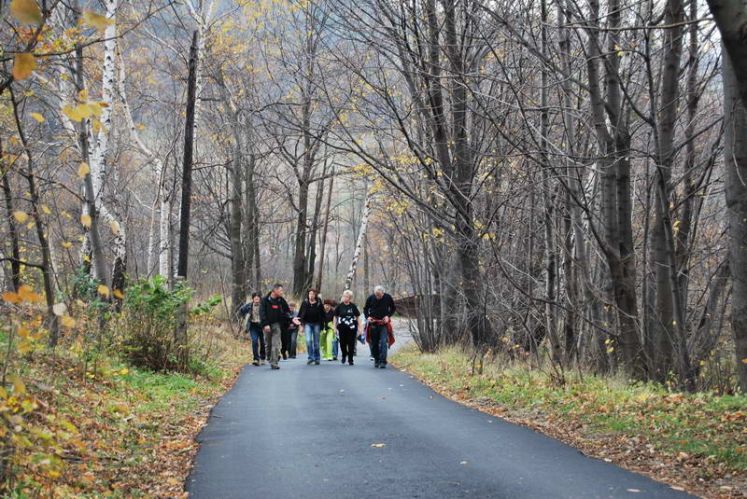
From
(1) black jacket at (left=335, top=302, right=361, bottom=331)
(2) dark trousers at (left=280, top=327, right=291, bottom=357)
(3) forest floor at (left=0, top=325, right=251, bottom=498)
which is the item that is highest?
(1) black jacket at (left=335, top=302, right=361, bottom=331)

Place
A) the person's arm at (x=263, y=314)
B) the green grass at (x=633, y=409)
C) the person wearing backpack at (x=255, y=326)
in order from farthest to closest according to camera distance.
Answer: the person wearing backpack at (x=255, y=326) < the person's arm at (x=263, y=314) < the green grass at (x=633, y=409)

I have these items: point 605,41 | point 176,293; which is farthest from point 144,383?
point 605,41

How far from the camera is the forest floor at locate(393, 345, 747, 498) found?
22.9ft

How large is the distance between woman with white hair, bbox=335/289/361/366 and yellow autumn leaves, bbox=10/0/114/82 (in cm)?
1655

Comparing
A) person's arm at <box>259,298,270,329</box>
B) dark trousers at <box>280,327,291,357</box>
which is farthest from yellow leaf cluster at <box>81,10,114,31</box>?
dark trousers at <box>280,327,291,357</box>

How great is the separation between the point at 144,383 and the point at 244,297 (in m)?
18.4

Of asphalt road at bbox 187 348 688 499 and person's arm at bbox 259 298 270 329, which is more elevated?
person's arm at bbox 259 298 270 329

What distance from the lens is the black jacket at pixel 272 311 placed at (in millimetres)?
18703

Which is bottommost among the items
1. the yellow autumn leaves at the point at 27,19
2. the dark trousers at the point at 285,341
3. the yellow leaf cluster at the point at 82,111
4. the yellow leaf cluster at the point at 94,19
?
Result: the dark trousers at the point at 285,341

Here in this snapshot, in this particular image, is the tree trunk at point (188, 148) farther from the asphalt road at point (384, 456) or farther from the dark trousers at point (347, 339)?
the asphalt road at point (384, 456)

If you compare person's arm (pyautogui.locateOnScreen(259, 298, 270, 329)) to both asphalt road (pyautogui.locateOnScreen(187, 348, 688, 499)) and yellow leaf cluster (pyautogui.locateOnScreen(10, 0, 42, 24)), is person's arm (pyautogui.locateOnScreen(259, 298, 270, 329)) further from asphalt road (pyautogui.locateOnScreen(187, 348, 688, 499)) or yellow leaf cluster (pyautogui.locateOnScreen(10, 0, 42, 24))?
yellow leaf cluster (pyautogui.locateOnScreen(10, 0, 42, 24))

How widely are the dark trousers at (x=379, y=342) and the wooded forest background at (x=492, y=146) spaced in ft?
6.58

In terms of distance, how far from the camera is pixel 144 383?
12305 mm

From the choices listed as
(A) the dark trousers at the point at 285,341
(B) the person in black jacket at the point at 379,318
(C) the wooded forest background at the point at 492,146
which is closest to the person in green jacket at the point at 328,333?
(A) the dark trousers at the point at 285,341
